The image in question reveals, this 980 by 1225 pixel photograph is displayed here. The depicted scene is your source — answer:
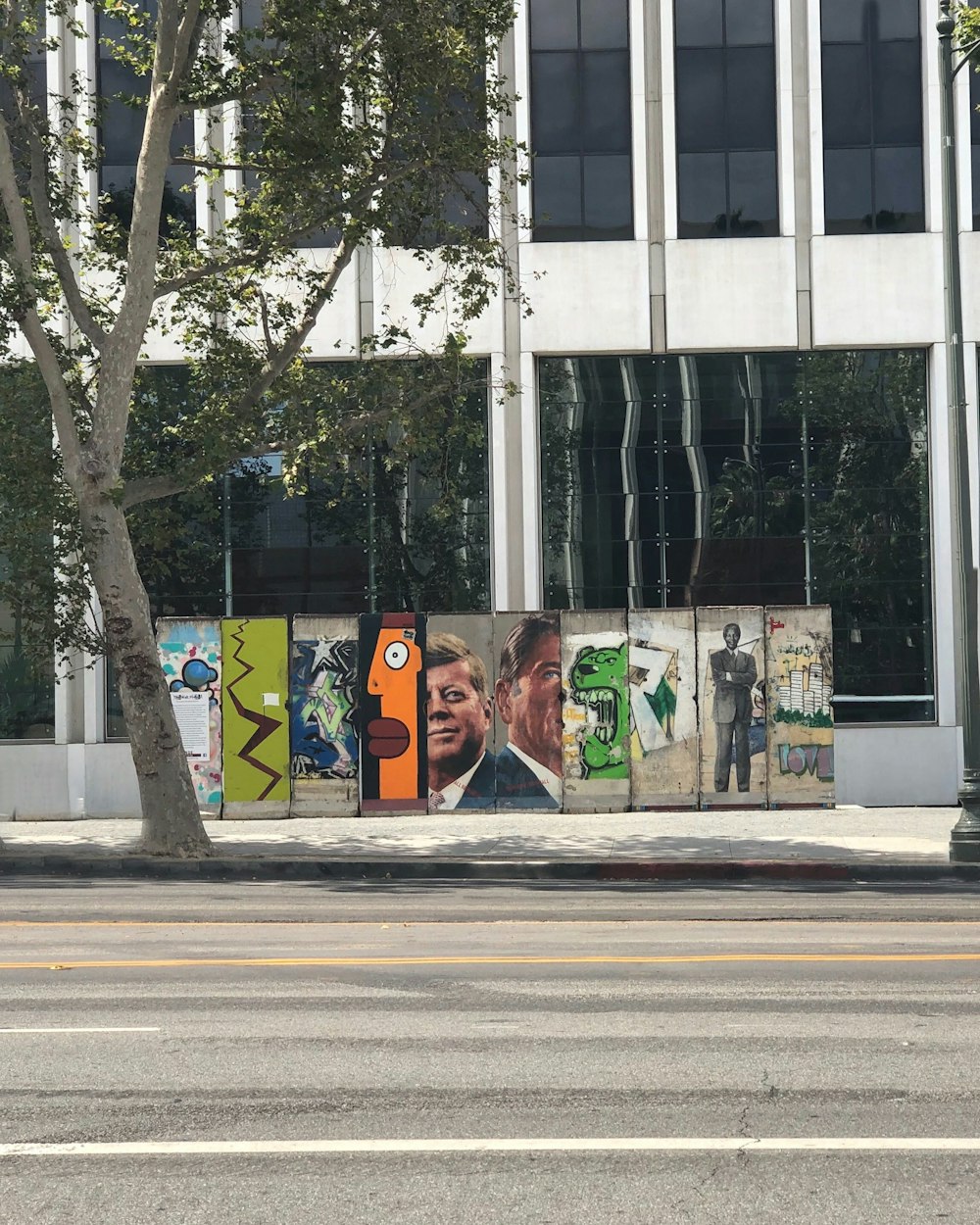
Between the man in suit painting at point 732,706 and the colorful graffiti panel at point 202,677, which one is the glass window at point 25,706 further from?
the man in suit painting at point 732,706

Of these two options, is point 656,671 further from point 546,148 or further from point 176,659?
point 546,148

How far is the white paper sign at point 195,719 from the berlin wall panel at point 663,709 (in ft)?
18.9

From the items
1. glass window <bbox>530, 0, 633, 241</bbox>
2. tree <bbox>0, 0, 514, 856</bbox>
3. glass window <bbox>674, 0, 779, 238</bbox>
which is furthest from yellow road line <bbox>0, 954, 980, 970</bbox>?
glass window <bbox>530, 0, 633, 241</bbox>

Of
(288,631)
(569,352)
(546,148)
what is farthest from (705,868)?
(546,148)

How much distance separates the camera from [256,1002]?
8.32 m

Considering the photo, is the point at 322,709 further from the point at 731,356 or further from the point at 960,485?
the point at 960,485

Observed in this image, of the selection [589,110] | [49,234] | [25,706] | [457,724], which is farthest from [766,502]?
[25,706]

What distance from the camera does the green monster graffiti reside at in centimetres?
2116

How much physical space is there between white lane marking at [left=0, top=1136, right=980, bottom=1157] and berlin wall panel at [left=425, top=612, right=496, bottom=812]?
51.6 feet

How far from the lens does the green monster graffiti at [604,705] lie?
2116cm

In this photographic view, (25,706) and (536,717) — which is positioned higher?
(25,706)

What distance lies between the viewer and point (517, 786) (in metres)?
21.3

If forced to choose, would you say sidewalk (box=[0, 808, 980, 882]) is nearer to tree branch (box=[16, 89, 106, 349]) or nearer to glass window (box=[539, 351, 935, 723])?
glass window (box=[539, 351, 935, 723])

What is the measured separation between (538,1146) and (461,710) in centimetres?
1585
